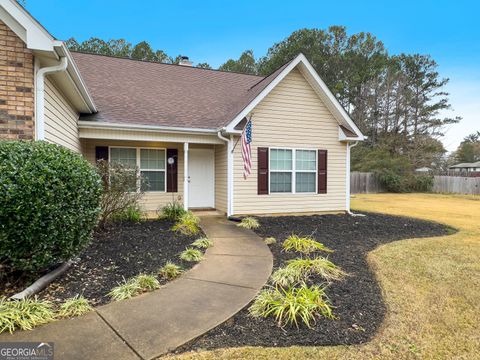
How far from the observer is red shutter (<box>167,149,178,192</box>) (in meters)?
9.70

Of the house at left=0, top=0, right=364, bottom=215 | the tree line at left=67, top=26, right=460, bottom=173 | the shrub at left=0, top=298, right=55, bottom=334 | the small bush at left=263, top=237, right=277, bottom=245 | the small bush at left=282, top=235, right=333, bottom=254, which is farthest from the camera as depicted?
the tree line at left=67, top=26, right=460, bottom=173

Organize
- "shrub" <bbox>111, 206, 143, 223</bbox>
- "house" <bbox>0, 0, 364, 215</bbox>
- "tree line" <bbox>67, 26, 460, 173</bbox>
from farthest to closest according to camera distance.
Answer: "tree line" <bbox>67, 26, 460, 173</bbox>
"house" <bbox>0, 0, 364, 215</bbox>
"shrub" <bbox>111, 206, 143, 223</bbox>

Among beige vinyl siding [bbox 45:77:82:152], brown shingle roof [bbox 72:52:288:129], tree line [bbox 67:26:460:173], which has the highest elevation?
tree line [bbox 67:26:460:173]

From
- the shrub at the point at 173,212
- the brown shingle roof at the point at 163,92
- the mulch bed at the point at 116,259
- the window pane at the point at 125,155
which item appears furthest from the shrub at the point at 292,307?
the window pane at the point at 125,155

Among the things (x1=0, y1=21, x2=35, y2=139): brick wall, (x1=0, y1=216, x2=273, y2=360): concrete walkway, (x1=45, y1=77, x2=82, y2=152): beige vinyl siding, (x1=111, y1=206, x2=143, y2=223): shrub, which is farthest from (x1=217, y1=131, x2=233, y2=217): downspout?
(x1=0, y1=21, x2=35, y2=139): brick wall

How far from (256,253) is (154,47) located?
3079cm

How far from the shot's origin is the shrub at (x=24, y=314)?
270cm

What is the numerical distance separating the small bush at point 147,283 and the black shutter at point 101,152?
20.0 feet

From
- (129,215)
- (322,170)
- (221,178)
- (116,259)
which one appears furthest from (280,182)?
(116,259)

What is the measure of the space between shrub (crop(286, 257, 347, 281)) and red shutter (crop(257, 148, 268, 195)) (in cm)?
478

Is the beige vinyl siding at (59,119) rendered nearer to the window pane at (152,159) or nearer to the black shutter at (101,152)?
the black shutter at (101,152)

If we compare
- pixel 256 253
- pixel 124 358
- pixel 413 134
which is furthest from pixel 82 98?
pixel 413 134

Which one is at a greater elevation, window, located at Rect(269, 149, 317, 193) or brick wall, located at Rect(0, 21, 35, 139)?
brick wall, located at Rect(0, 21, 35, 139)

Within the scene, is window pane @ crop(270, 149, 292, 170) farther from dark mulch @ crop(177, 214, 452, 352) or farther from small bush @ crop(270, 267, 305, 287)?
small bush @ crop(270, 267, 305, 287)
